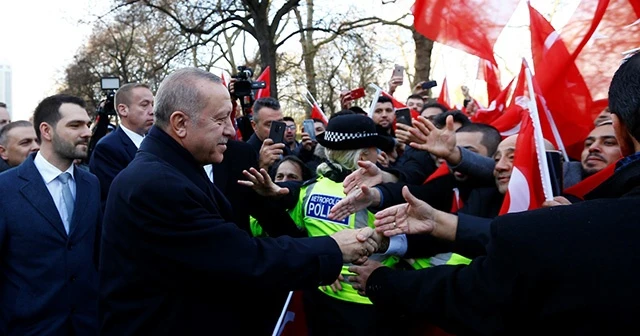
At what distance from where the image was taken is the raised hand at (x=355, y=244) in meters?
2.45

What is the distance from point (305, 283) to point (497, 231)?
3.06 ft

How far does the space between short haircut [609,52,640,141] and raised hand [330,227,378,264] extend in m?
1.17

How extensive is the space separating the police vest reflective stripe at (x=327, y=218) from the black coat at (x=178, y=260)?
0.91 metres

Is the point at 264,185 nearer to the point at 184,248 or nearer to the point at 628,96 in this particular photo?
the point at 184,248

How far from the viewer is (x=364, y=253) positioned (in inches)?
99.0

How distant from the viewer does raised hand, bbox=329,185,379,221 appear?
303cm

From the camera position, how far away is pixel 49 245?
313 cm

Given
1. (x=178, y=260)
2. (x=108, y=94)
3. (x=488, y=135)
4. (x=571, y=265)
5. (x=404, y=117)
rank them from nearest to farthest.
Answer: (x=571, y=265) → (x=178, y=260) → (x=488, y=135) → (x=404, y=117) → (x=108, y=94)

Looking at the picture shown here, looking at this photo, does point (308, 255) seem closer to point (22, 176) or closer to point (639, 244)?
point (639, 244)

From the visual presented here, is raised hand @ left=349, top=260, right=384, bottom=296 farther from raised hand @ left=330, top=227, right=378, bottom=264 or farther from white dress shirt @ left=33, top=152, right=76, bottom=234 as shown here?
white dress shirt @ left=33, top=152, right=76, bottom=234

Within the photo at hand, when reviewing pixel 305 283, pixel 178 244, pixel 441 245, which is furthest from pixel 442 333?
pixel 178 244

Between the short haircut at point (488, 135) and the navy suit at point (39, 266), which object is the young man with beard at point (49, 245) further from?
the short haircut at point (488, 135)

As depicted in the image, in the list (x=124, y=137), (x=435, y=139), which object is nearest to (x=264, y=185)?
(x=435, y=139)

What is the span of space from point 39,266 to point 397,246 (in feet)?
6.29
